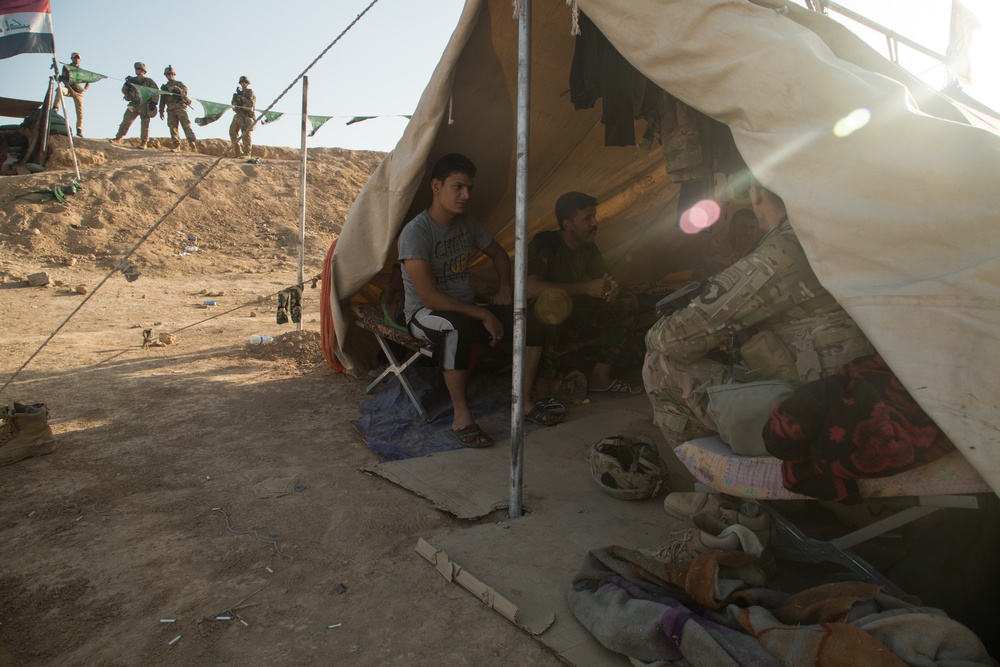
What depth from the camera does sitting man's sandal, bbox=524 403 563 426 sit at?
362 cm

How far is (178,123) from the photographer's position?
15.8 meters

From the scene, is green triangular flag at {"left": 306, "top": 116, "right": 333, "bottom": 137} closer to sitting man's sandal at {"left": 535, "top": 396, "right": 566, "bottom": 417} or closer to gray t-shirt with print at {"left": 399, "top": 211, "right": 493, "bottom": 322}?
gray t-shirt with print at {"left": 399, "top": 211, "right": 493, "bottom": 322}

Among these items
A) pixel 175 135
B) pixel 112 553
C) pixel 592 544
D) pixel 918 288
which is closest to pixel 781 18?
pixel 918 288

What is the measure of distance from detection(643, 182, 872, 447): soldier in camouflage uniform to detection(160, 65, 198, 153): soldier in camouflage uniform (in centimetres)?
1381

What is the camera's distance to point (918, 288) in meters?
1.55

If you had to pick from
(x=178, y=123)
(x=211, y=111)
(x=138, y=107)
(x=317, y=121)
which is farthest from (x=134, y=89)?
(x=317, y=121)

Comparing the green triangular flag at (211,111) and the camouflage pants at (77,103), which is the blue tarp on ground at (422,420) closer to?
the green triangular flag at (211,111)

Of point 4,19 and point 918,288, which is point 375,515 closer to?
point 918,288

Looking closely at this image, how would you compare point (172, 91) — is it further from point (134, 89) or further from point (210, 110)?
point (210, 110)

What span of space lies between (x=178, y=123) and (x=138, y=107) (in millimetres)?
1431

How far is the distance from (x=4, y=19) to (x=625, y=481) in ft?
37.7

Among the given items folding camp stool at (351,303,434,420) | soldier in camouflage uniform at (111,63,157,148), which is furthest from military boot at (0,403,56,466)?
soldier in camouflage uniform at (111,63,157,148)

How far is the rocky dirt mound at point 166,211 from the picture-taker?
10.9m

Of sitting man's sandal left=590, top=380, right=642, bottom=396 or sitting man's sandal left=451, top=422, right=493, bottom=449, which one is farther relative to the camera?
sitting man's sandal left=590, top=380, right=642, bottom=396
